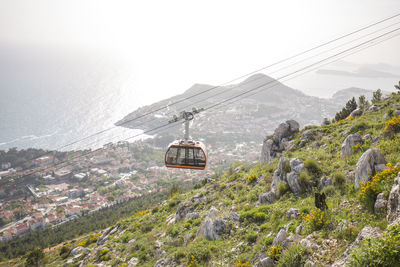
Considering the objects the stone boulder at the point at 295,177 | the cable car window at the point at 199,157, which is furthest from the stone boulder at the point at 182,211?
the stone boulder at the point at 295,177

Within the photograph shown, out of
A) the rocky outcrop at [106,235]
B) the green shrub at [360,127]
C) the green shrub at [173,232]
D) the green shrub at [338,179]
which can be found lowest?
the rocky outcrop at [106,235]

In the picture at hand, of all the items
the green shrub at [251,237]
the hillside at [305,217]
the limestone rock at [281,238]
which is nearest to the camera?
the hillside at [305,217]

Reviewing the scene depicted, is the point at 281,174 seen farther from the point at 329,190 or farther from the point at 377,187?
the point at 377,187

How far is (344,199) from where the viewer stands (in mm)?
8016

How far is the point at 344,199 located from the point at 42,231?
6872 cm

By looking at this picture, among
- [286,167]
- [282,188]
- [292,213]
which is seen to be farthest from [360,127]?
[292,213]

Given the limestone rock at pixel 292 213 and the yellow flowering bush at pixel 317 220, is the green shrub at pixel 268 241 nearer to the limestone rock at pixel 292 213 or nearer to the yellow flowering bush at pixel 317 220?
the limestone rock at pixel 292 213

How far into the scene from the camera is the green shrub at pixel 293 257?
6168 mm

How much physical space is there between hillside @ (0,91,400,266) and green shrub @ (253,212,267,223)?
1.7 inches

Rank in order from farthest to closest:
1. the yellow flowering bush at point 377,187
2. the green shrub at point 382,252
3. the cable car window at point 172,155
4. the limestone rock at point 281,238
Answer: the cable car window at point 172,155 < the limestone rock at point 281,238 < the yellow flowering bush at point 377,187 < the green shrub at point 382,252

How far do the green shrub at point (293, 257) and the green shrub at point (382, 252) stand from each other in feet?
6.46

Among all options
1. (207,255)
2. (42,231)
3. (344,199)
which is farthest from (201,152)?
(42,231)

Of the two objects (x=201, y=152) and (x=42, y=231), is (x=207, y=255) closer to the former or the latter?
(x=201, y=152)

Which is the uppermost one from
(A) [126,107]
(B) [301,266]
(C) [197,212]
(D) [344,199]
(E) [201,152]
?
(A) [126,107]
